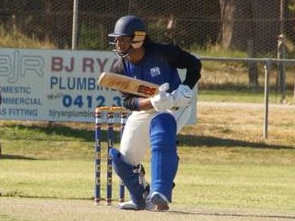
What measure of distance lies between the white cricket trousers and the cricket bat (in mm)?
211

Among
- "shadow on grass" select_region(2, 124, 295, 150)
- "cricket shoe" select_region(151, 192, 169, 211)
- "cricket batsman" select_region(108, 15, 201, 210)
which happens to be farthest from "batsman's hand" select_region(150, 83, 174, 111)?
"shadow on grass" select_region(2, 124, 295, 150)

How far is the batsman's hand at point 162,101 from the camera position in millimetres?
9289

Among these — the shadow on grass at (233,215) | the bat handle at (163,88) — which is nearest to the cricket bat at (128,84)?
the bat handle at (163,88)

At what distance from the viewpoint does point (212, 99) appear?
1201 inches

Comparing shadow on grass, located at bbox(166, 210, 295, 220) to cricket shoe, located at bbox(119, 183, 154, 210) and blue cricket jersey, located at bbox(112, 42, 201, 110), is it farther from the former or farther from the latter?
blue cricket jersey, located at bbox(112, 42, 201, 110)

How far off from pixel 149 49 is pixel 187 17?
2244 cm

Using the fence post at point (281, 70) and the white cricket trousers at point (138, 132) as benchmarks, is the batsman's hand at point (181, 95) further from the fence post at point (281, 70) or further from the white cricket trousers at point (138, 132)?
the fence post at point (281, 70)

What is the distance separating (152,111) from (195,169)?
10034mm

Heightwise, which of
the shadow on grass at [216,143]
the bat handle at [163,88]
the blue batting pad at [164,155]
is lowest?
the shadow on grass at [216,143]

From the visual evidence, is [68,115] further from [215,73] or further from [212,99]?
[215,73]

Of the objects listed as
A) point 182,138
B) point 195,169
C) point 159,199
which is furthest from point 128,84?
point 182,138

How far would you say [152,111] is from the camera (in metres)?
9.59

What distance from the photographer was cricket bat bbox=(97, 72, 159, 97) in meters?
9.45

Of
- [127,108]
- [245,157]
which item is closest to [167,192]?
[127,108]
